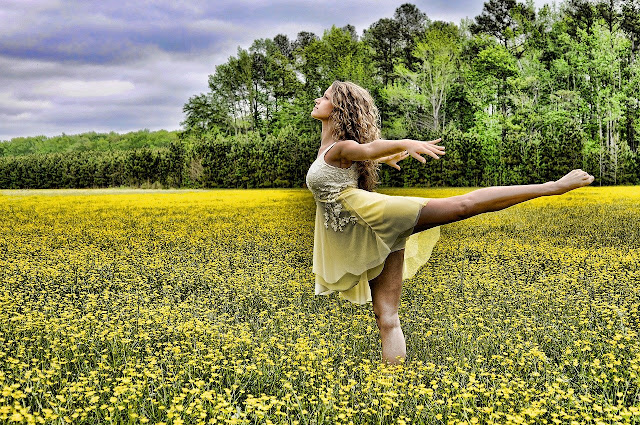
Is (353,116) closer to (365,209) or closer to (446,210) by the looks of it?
(365,209)

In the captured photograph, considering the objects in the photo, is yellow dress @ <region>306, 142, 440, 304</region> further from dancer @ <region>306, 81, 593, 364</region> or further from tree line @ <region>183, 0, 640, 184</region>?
tree line @ <region>183, 0, 640, 184</region>

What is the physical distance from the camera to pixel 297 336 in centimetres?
558

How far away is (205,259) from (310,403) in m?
6.03

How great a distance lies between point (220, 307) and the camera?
6730 mm

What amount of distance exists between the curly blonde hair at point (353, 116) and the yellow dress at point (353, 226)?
0.16m

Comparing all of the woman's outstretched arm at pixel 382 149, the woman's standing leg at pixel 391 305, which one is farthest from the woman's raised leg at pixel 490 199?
the woman's standing leg at pixel 391 305

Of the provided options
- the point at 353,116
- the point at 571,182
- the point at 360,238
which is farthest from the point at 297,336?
the point at 571,182

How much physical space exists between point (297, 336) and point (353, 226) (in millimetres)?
1567

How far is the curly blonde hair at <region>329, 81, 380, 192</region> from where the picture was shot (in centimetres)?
453

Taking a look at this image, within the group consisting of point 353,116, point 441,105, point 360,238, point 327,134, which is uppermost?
point 441,105

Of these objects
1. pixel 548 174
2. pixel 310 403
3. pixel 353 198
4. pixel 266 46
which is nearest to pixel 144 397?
pixel 310 403

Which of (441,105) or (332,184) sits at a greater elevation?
(441,105)

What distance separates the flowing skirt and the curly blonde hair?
38cm

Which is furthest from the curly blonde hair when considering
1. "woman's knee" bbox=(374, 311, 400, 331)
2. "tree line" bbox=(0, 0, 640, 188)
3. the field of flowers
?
"tree line" bbox=(0, 0, 640, 188)
